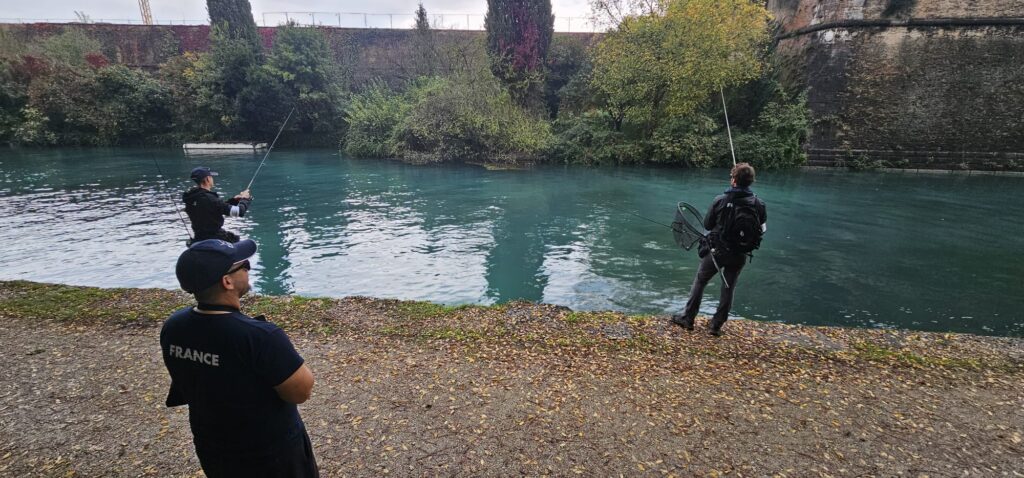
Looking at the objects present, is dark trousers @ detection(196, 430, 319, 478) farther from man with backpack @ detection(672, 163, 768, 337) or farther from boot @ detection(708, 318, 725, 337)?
boot @ detection(708, 318, 725, 337)

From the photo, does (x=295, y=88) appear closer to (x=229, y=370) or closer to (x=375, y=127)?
→ (x=375, y=127)

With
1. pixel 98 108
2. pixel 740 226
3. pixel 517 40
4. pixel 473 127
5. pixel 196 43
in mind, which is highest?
pixel 196 43

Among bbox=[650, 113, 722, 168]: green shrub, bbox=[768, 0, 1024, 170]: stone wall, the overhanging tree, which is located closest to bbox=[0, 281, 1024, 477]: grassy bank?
bbox=[650, 113, 722, 168]: green shrub

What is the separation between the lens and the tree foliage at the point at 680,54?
76.4ft

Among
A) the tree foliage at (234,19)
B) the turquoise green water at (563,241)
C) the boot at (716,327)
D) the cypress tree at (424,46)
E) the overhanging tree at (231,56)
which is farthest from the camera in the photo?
the cypress tree at (424,46)

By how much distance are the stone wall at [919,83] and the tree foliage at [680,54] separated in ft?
12.2

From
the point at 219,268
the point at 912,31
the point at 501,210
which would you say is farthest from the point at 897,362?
the point at 912,31

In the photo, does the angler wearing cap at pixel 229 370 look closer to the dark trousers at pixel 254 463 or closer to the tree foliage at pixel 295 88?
the dark trousers at pixel 254 463

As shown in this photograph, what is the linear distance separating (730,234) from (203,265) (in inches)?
193

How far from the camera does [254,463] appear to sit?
209 centimetres

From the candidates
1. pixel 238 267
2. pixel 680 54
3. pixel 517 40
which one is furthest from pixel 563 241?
pixel 517 40

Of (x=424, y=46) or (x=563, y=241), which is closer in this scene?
(x=563, y=241)

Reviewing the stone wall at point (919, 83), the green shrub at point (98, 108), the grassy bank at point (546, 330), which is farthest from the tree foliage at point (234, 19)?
the stone wall at point (919, 83)

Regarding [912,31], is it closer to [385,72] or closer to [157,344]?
[157,344]
